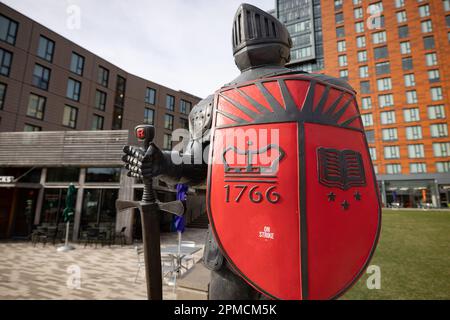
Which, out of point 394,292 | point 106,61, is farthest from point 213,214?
point 106,61

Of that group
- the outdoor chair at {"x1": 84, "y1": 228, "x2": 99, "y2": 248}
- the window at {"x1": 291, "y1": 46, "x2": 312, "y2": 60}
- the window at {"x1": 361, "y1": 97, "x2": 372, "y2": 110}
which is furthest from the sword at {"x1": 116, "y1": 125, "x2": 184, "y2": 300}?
the window at {"x1": 291, "y1": 46, "x2": 312, "y2": 60}

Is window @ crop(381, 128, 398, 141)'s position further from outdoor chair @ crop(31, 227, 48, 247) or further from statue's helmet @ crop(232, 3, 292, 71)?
outdoor chair @ crop(31, 227, 48, 247)

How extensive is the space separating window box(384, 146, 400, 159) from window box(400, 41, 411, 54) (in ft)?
33.5

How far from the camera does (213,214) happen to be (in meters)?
1.21

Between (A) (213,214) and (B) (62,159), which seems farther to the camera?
(B) (62,159)

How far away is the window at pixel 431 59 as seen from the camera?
24.0m

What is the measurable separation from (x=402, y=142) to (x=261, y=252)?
29.7 metres

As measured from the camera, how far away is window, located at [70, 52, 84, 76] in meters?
18.4

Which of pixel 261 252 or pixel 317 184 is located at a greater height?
pixel 317 184

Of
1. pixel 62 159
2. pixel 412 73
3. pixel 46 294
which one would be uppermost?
pixel 412 73

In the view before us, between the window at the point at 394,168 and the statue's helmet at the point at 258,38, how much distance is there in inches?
1125

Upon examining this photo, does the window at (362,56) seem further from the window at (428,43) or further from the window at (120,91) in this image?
the window at (120,91)

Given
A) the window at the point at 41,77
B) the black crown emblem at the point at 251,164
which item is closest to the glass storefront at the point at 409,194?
the black crown emblem at the point at 251,164
